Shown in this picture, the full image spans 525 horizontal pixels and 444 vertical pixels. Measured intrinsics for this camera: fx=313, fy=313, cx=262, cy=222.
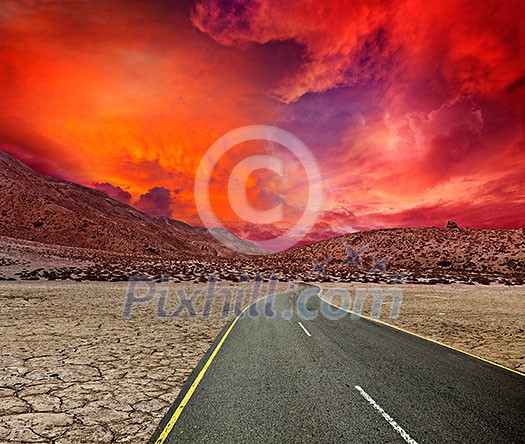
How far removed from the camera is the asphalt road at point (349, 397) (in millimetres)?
4512

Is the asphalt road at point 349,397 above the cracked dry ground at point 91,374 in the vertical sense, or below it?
above

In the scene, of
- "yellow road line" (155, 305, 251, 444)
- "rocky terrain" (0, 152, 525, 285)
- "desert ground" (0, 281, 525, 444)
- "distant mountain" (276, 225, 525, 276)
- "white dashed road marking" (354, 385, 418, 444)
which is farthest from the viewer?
"distant mountain" (276, 225, 525, 276)

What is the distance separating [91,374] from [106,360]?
1160 millimetres

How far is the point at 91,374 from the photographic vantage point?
23.5 ft

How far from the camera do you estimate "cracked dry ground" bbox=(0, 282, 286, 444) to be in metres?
4.81

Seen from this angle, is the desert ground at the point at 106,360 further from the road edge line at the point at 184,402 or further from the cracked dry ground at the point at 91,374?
the road edge line at the point at 184,402

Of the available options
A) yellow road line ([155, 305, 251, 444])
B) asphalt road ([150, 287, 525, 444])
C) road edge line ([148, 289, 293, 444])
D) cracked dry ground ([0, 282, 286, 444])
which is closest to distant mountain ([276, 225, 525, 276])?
cracked dry ground ([0, 282, 286, 444])

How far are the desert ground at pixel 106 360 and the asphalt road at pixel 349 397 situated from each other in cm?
72

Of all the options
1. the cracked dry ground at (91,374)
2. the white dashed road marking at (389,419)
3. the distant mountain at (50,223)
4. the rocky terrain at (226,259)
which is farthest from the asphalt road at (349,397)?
the distant mountain at (50,223)

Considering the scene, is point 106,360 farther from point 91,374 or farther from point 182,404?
point 182,404

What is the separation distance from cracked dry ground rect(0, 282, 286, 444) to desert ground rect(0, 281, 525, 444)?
0.05ft

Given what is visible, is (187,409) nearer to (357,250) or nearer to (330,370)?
(330,370)

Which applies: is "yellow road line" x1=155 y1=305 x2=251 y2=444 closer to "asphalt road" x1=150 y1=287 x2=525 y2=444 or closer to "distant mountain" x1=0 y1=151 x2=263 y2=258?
"asphalt road" x1=150 y1=287 x2=525 y2=444

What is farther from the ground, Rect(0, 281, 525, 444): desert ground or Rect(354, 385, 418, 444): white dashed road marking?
Rect(354, 385, 418, 444): white dashed road marking
